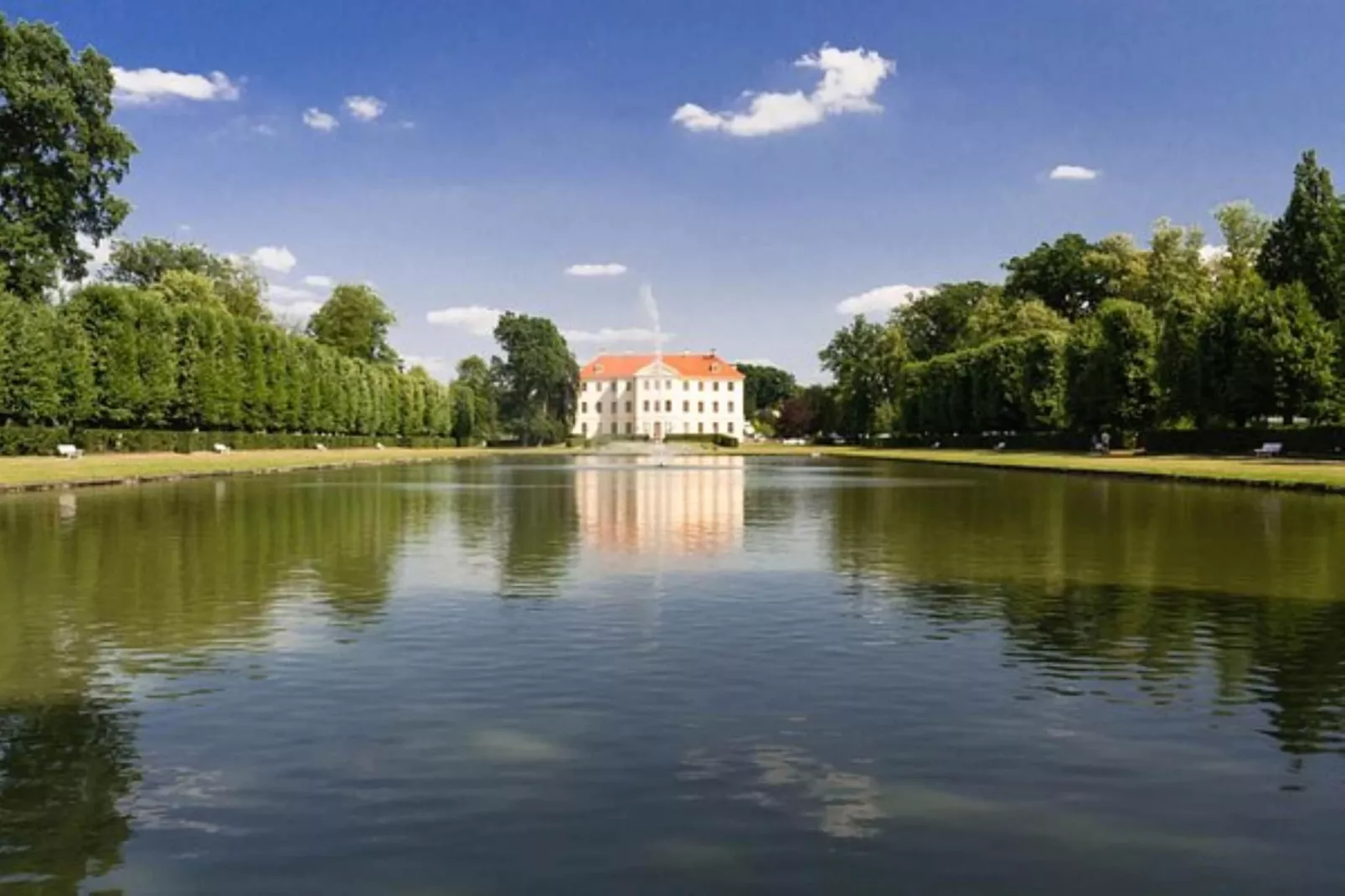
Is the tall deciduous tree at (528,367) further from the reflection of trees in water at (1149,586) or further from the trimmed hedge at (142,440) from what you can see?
the reflection of trees in water at (1149,586)

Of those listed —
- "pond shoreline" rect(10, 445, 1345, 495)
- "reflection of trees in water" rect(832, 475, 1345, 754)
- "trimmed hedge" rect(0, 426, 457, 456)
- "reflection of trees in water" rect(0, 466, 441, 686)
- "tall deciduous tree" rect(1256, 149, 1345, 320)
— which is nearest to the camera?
"reflection of trees in water" rect(832, 475, 1345, 754)

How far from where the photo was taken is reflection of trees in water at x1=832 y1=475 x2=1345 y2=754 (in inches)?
411

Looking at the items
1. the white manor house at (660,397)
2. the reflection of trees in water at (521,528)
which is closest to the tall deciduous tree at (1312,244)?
the reflection of trees in water at (521,528)

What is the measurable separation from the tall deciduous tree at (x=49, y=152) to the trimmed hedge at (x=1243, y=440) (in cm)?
5995

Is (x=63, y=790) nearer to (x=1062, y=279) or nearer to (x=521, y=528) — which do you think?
(x=521, y=528)

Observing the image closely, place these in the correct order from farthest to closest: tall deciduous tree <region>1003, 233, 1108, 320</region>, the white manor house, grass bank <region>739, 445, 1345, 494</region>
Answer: the white manor house
tall deciduous tree <region>1003, 233, 1108, 320</region>
grass bank <region>739, 445, 1345, 494</region>

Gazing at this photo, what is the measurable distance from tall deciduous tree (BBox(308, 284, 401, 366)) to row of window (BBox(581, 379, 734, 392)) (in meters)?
65.3

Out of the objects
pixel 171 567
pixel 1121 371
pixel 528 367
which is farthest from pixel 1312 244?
pixel 528 367

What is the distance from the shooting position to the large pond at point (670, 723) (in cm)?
605

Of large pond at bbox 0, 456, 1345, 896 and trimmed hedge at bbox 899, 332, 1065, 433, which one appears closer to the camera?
large pond at bbox 0, 456, 1345, 896

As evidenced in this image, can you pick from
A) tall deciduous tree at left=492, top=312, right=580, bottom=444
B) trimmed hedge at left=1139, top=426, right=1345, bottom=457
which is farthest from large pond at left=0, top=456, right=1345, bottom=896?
tall deciduous tree at left=492, top=312, right=580, bottom=444

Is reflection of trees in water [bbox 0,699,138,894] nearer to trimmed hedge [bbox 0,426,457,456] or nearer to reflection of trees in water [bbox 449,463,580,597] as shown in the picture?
reflection of trees in water [bbox 449,463,580,597]

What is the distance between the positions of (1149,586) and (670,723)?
9635mm

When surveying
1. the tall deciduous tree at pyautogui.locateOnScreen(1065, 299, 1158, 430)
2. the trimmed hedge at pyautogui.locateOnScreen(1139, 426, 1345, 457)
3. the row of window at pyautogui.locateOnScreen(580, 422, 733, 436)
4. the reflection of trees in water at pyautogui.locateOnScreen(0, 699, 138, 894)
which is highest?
the tall deciduous tree at pyautogui.locateOnScreen(1065, 299, 1158, 430)
